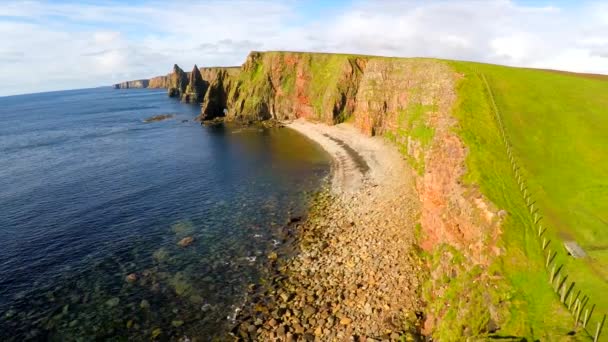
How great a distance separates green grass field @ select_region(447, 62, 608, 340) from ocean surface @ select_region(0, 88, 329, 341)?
20.9 meters

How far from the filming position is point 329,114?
85875 millimetres

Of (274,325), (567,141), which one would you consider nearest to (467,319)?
(274,325)

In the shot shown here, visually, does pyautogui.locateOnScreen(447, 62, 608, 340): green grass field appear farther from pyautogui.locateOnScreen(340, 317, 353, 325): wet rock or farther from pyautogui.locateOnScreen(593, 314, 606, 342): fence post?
pyautogui.locateOnScreen(340, 317, 353, 325): wet rock

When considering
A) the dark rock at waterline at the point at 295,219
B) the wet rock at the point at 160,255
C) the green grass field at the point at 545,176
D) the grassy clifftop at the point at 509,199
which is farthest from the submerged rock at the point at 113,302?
the green grass field at the point at 545,176

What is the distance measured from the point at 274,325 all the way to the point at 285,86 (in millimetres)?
87890

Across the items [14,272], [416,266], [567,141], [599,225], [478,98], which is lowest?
[14,272]

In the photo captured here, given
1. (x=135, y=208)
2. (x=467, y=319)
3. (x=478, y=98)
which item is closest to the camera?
(x=467, y=319)

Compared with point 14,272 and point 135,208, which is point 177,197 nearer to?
point 135,208

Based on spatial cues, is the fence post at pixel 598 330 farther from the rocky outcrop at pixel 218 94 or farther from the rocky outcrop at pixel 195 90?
the rocky outcrop at pixel 195 90

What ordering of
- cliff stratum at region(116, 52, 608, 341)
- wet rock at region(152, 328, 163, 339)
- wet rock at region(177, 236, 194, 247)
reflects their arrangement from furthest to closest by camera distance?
wet rock at region(177, 236, 194, 247)
wet rock at region(152, 328, 163, 339)
cliff stratum at region(116, 52, 608, 341)

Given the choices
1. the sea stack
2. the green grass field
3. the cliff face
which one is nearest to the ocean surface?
the cliff face

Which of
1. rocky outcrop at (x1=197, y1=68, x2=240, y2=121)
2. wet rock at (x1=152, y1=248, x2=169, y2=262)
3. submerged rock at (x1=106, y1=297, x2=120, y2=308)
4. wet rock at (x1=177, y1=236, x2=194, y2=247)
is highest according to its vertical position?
rocky outcrop at (x1=197, y1=68, x2=240, y2=121)

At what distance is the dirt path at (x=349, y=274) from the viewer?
23.9m

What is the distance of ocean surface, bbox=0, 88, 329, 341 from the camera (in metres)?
25.8
